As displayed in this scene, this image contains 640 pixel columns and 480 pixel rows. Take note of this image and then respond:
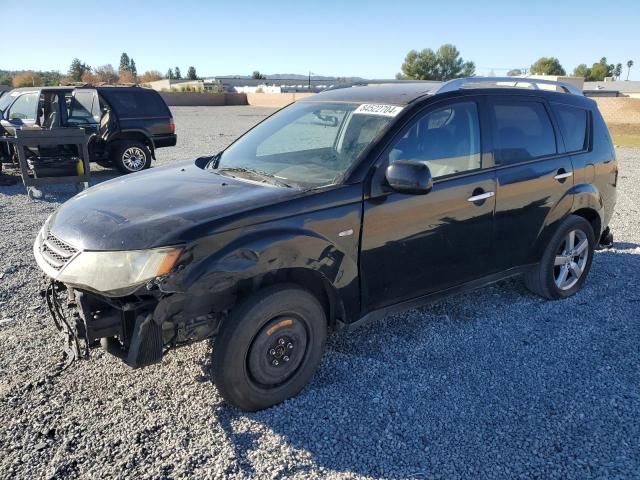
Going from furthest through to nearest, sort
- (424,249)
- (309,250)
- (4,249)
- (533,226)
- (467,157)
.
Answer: (4,249) → (533,226) → (467,157) → (424,249) → (309,250)

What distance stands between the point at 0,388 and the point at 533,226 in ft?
13.4

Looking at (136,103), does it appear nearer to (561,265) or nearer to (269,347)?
(561,265)

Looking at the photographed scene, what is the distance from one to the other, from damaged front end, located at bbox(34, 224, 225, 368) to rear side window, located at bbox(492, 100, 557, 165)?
2575 millimetres

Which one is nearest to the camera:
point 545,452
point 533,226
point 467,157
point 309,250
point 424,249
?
point 545,452

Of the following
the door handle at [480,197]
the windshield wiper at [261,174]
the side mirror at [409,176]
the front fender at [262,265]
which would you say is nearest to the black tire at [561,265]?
the door handle at [480,197]

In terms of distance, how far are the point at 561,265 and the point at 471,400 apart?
2132mm

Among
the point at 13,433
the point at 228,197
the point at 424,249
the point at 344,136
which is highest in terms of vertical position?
the point at 344,136

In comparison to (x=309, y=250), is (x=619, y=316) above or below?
below

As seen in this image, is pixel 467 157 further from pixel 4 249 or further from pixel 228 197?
pixel 4 249

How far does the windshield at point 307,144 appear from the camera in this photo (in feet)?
11.8

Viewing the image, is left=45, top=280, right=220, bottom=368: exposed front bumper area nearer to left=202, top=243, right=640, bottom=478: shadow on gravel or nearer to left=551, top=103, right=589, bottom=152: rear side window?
left=202, top=243, right=640, bottom=478: shadow on gravel

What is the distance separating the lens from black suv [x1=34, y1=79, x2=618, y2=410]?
2.84m

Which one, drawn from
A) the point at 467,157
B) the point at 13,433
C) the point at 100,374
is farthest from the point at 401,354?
the point at 13,433

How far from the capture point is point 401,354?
3.87 metres
